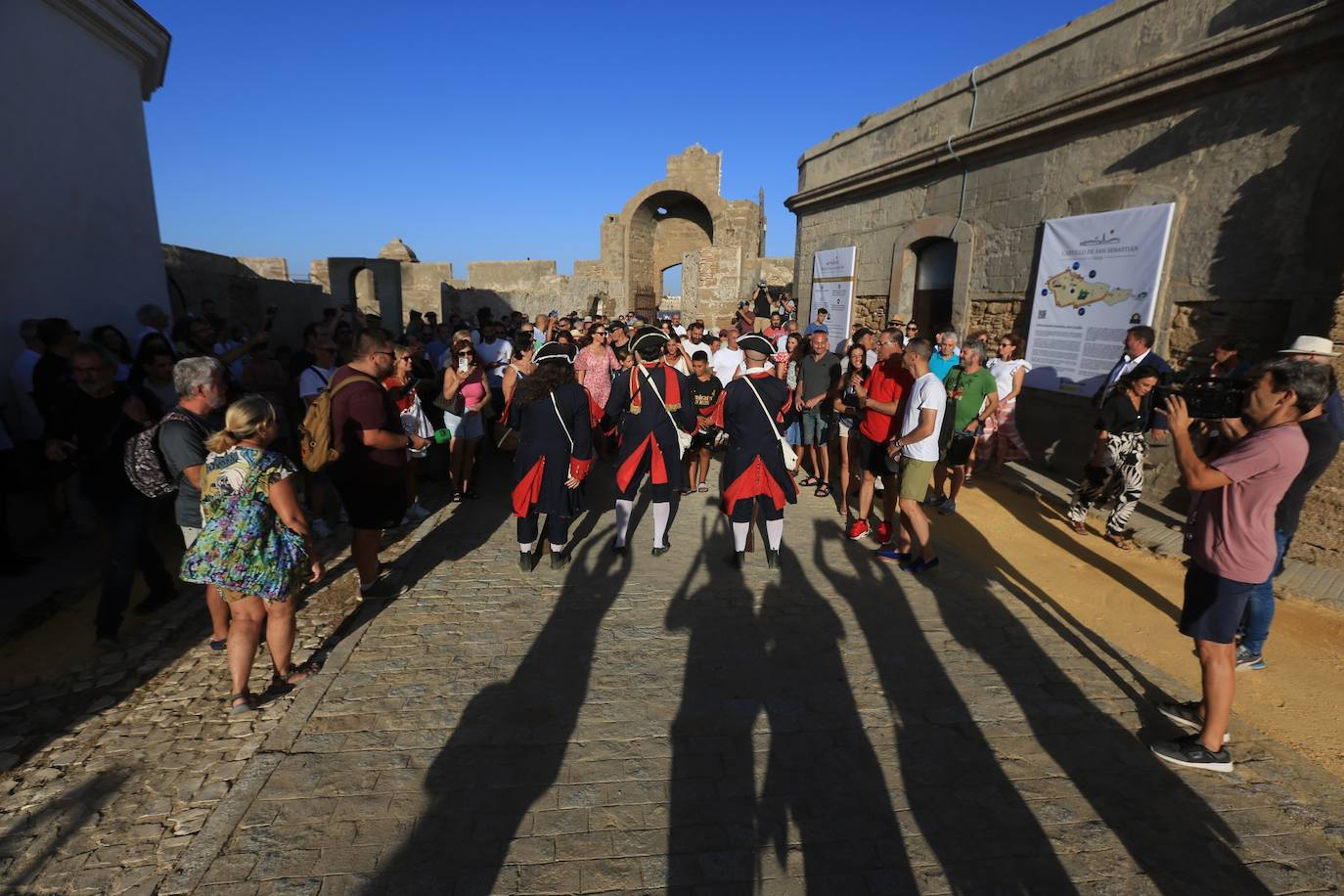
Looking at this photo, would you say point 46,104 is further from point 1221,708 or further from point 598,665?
point 1221,708

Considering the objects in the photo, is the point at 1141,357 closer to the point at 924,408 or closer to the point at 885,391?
the point at 885,391

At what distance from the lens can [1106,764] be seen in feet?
9.60

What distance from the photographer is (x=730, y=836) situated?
2514mm

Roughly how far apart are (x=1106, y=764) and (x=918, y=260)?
8.94 m

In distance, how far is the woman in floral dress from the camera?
9.72 feet

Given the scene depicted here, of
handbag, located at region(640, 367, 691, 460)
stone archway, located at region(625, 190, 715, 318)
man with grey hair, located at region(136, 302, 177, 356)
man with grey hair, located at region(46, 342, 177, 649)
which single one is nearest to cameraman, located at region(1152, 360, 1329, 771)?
handbag, located at region(640, 367, 691, 460)

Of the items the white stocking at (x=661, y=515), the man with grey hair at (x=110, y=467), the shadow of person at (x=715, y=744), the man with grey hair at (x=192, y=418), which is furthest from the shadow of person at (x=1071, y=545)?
the man with grey hair at (x=110, y=467)

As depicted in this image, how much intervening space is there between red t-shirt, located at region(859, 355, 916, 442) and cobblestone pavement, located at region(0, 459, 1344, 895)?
1.80 meters

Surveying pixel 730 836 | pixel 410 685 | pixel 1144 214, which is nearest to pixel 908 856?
pixel 730 836

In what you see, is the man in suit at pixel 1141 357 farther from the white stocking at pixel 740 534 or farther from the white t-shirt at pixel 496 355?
the white t-shirt at pixel 496 355

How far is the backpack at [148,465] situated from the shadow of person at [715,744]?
3.20 m

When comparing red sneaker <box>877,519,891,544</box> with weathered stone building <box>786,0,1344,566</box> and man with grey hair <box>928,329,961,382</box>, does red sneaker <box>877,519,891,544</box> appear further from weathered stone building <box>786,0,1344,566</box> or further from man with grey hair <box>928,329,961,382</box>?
weathered stone building <box>786,0,1344,566</box>

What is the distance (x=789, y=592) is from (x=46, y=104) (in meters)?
7.99

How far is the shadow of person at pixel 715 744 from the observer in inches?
94.8
